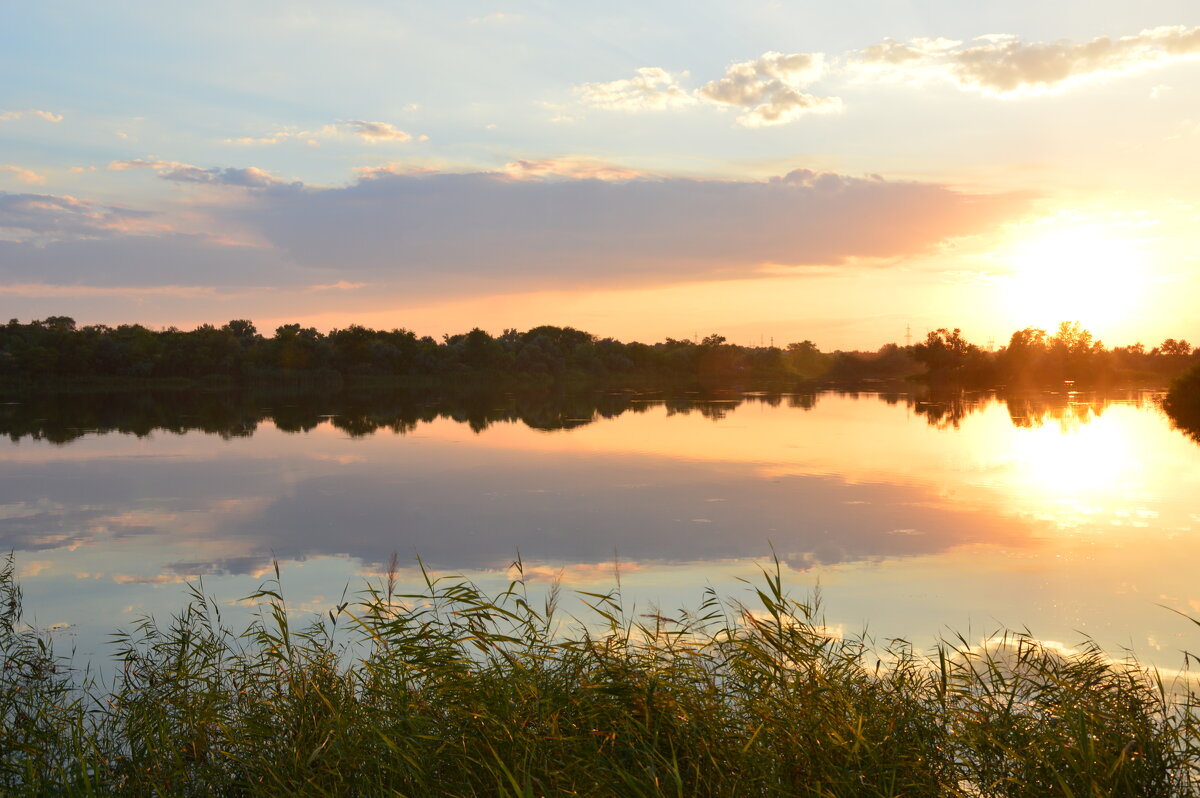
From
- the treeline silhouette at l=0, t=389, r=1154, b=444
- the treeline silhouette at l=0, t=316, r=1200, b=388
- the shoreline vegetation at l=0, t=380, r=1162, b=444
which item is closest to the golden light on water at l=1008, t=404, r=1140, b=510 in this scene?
the shoreline vegetation at l=0, t=380, r=1162, b=444

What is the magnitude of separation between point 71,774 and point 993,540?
10.8 metres

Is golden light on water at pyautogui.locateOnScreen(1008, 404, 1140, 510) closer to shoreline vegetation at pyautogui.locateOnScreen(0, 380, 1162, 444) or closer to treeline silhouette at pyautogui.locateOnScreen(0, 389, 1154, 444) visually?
shoreline vegetation at pyautogui.locateOnScreen(0, 380, 1162, 444)

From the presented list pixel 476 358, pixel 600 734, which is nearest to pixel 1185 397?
pixel 600 734

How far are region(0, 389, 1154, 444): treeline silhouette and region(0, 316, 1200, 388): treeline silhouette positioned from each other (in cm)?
991

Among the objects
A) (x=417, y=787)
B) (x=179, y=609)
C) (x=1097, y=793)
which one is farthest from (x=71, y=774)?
(x=1097, y=793)

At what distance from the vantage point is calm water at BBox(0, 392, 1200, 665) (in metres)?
9.00

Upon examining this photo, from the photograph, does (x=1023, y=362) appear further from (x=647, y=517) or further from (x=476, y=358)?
(x=647, y=517)

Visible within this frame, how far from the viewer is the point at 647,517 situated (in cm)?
1355

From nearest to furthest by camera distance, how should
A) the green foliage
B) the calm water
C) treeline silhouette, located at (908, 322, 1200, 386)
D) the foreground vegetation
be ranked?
the foreground vegetation < the calm water < the green foliage < treeline silhouette, located at (908, 322, 1200, 386)

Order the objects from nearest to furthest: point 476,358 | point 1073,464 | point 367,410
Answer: point 1073,464
point 367,410
point 476,358

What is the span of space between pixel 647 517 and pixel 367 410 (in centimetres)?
2731

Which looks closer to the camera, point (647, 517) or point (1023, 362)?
point (647, 517)

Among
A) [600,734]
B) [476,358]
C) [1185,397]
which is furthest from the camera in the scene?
[476,358]

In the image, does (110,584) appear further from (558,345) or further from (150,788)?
(558,345)
